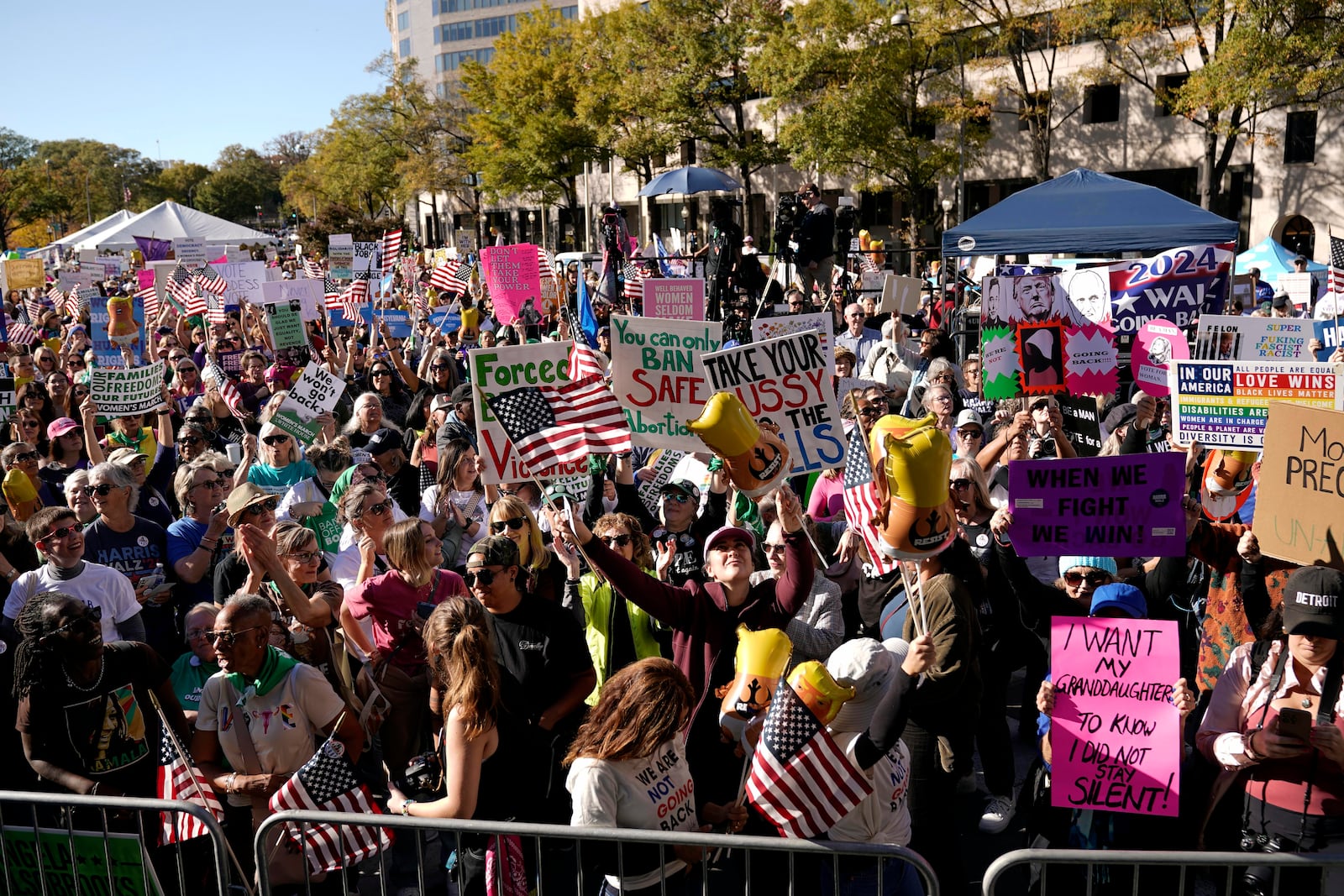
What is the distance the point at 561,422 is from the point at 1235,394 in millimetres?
3759

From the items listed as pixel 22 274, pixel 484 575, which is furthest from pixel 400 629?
pixel 22 274

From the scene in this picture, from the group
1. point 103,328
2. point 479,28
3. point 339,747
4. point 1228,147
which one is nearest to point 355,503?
point 339,747

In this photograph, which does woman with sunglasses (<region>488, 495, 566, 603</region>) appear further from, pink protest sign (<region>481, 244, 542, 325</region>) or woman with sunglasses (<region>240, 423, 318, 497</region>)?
pink protest sign (<region>481, 244, 542, 325</region>)

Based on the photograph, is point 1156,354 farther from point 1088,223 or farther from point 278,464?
point 278,464

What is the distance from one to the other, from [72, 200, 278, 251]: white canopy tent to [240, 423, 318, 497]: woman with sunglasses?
3472 centimetres

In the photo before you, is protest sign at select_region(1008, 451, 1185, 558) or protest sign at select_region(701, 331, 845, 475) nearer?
protest sign at select_region(1008, 451, 1185, 558)

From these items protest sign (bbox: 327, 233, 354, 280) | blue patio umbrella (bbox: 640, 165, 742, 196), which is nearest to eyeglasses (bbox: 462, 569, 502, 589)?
protest sign (bbox: 327, 233, 354, 280)

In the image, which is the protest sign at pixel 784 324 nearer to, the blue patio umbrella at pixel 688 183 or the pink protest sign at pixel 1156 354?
the pink protest sign at pixel 1156 354

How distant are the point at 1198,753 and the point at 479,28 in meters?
91.9

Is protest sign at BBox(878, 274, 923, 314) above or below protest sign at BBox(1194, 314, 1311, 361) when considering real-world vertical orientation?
above

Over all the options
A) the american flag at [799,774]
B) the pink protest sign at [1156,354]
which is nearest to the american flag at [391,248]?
the pink protest sign at [1156,354]

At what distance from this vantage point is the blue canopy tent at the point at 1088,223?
13.1 meters

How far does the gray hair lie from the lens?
615 cm

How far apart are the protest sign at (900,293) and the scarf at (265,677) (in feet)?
32.1
